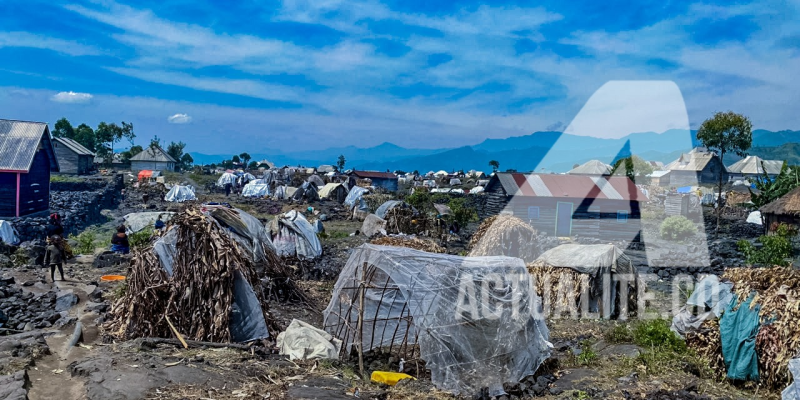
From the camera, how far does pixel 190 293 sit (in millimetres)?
9297

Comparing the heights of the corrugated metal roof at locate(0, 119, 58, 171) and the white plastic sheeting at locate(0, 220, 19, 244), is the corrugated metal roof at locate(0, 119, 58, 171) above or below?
above

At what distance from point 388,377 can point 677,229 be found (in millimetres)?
25075

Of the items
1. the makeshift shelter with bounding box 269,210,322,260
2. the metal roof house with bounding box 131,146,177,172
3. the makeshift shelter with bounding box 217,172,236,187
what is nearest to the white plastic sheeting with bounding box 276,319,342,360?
the makeshift shelter with bounding box 269,210,322,260

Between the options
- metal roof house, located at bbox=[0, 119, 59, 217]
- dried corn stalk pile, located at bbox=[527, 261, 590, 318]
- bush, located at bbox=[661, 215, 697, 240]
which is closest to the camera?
dried corn stalk pile, located at bbox=[527, 261, 590, 318]

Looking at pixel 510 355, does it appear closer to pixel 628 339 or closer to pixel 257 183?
pixel 628 339

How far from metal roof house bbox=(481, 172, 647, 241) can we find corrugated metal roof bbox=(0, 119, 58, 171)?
75.7ft

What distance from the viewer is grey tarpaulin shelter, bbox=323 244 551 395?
8.15 meters

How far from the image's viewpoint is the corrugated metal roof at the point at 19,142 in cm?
2623

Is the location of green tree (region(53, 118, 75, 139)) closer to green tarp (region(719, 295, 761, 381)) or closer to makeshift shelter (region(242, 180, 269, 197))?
makeshift shelter (region(242, 180, 269, 197))

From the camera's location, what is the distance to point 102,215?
33.5m

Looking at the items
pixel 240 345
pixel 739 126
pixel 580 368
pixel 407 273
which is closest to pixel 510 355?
pixel 580 368

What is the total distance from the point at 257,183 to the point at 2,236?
30955 millimetres

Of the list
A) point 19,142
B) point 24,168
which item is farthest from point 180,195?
point 24,168

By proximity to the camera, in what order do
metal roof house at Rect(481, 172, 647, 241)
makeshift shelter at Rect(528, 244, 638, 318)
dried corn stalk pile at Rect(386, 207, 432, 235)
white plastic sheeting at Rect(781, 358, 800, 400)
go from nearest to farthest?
white plastic sheeting at Rect(781, 358, 800, 400)
makeshift shelter at Rect(528, 244, 638, 318)
dried corn stalk pile at Rect(386, 207, 432, 235)
metal roof house at Rect(481, 172, 647, 241)
